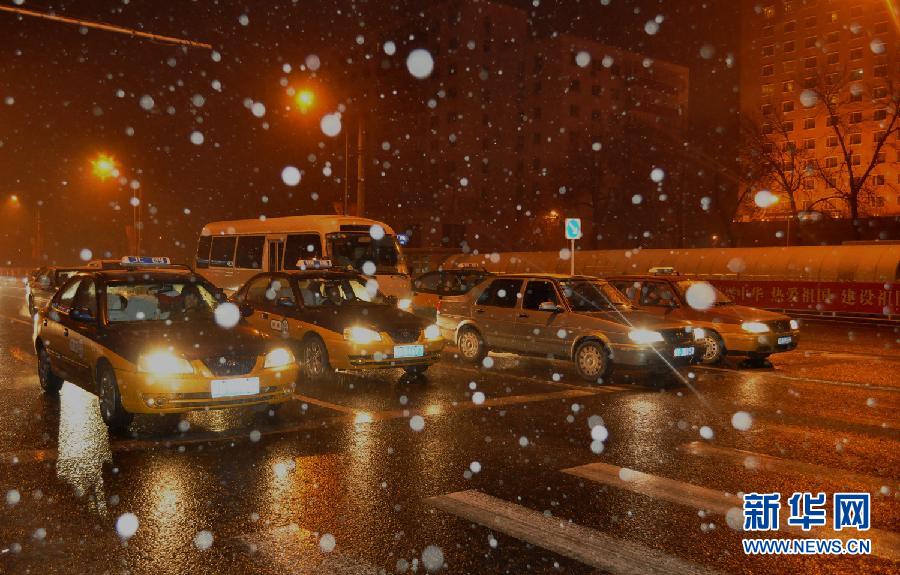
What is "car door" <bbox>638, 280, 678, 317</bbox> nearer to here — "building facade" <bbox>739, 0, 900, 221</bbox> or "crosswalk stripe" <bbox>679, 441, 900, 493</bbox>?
"crosswalk stripe" <bbox>679, 441, 900, 493</bbox>

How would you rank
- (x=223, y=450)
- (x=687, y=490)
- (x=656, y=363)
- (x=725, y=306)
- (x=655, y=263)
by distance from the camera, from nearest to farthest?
(x=687, y=490) < (x=223, y=450) < (x=656, y=363) < (x=725, y=306) < (x=655, y=263)

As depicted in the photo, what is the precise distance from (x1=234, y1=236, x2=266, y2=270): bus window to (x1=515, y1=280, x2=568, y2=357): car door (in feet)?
33.8

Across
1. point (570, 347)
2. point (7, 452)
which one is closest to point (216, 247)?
point (570, 347)

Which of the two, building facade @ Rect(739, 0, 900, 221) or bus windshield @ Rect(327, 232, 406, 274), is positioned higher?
building facade @ Rect(739, 0, 900, 221)

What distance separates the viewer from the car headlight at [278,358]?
8000mm

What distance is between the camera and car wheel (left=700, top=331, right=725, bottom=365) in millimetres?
13156

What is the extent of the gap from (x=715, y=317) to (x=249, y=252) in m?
13.1

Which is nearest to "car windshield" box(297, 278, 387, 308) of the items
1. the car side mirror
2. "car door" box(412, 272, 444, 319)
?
the car side mirror

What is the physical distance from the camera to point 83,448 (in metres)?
6.99

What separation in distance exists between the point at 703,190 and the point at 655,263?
42984mm

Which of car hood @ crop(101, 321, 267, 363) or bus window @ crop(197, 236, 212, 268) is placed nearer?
car hood @ crop(101, 321, 267, 363)

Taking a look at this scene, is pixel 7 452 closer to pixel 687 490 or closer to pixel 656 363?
pixel 687 490

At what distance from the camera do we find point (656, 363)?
11.0 m

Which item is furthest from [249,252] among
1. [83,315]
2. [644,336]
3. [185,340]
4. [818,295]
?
[818,295]
